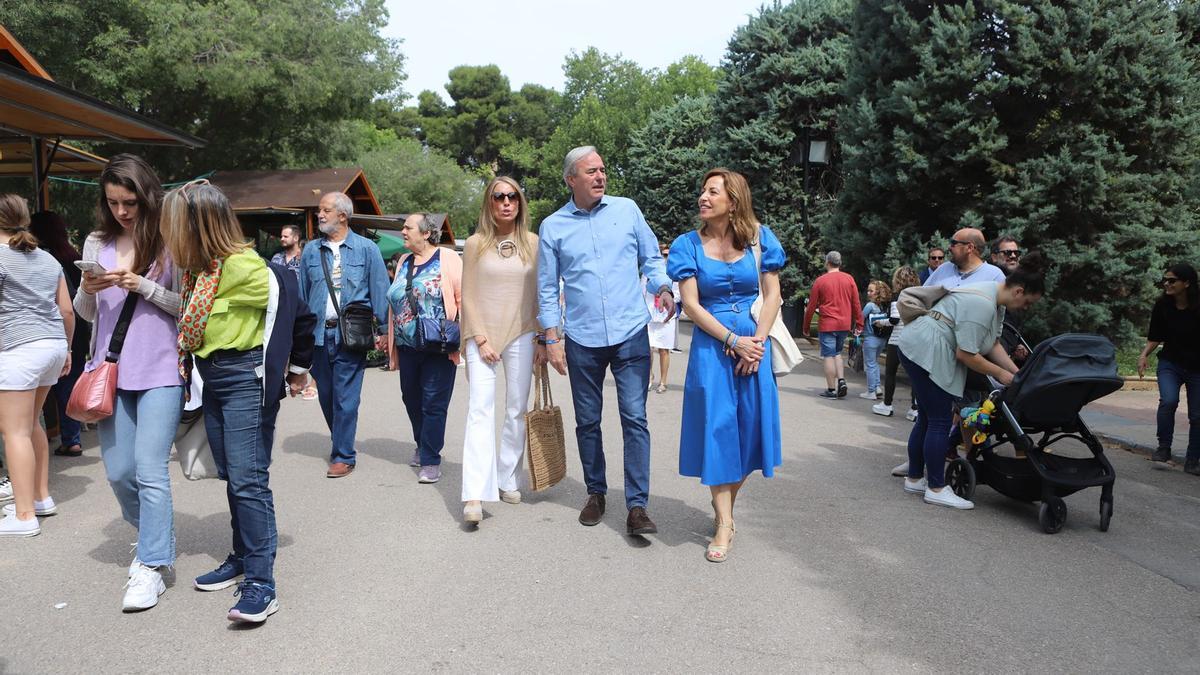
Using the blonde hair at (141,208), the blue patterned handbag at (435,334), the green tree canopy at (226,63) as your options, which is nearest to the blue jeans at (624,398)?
the blue patterned handbag at (435,334)

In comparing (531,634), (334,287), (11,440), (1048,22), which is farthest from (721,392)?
(1048,22)

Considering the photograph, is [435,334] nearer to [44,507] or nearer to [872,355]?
[44,507]

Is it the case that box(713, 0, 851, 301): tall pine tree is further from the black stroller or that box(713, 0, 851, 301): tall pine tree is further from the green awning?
the black stroller

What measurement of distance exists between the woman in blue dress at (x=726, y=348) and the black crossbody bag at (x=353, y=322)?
2.64m

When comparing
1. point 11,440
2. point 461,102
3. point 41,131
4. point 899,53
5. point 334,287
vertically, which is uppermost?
point 461,102

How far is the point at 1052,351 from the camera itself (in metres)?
5.32

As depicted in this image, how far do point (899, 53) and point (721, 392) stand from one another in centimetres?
987

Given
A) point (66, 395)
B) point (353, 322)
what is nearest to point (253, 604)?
point (353, 322)

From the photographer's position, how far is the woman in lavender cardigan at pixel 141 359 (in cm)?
381

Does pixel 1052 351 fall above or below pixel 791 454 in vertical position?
above

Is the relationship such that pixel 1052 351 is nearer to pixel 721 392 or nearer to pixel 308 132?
pixel 721 392

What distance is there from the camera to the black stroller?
5.22 m

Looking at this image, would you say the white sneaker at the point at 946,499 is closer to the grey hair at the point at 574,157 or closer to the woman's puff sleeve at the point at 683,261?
the woman's puff sleeve at the point at 683,261

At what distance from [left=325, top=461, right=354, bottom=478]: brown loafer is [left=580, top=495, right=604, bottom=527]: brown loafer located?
2012mm
